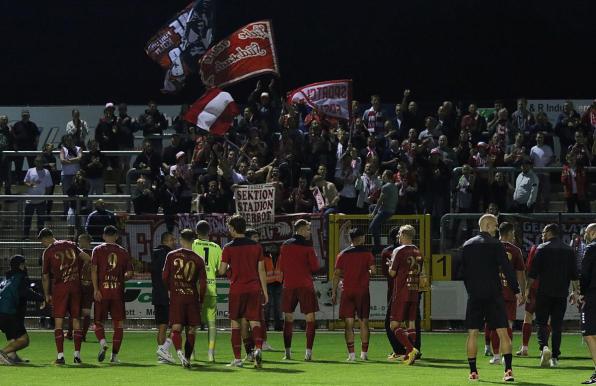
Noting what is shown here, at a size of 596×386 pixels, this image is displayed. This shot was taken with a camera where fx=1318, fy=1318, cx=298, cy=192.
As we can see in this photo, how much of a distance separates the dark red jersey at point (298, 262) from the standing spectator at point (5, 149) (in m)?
12.4

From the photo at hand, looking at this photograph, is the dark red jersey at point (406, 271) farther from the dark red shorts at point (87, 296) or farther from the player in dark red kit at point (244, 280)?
the dark red shorts at point (87, 296)

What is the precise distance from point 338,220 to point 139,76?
11538 mm

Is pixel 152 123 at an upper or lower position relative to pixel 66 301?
upper

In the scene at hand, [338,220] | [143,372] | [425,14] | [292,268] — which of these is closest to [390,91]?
[425,14]

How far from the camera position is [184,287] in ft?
62.2

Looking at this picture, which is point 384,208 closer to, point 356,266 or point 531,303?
point 531,303

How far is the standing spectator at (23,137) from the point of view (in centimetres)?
3234

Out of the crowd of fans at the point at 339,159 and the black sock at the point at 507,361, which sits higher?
the crowd of fans at the point at 339,159

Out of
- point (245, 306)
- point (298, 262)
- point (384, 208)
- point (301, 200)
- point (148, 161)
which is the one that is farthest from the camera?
Answer: point (148, 161)

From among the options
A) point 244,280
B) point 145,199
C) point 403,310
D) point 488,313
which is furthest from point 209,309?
point 145,199

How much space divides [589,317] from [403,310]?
134 inches

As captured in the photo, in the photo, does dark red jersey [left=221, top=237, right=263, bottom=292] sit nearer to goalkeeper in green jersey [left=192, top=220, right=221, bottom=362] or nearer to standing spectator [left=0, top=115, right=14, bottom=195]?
goalkeeper in green jersey [left=192, top=220, right=221, bottom=362]

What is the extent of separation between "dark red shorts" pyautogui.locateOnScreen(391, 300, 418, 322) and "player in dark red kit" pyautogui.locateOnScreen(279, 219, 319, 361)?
1494mm

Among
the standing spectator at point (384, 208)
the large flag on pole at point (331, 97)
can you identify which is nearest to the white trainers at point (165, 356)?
the standing spectator at point (384, 208)
